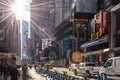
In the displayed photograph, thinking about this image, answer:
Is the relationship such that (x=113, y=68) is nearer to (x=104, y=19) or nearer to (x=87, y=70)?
(x=87, y=70)

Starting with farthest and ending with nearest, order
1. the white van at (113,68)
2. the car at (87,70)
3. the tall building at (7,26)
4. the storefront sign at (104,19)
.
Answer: the tall building at (7,26) < the storefront sign at (104,19) < the car at (87,70) < the white van at (113,68)

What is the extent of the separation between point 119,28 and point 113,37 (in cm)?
215

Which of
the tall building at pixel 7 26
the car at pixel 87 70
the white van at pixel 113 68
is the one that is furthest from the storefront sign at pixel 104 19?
the white van at pixel 113 68

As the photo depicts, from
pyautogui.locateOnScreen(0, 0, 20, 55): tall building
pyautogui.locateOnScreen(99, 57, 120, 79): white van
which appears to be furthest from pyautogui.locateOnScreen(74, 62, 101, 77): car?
pyautogui.locateOnScreen(0, 0, 20, 55): tall building

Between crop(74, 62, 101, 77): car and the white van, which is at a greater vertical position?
the white van

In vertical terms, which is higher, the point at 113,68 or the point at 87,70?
the point at 113,68

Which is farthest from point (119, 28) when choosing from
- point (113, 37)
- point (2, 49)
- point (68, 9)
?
point (68, 9)

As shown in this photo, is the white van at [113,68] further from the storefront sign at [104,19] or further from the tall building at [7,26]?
the storefront sign at [104,19]

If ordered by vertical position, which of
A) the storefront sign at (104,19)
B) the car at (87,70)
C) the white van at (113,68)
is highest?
the storefront sign at (104,19)

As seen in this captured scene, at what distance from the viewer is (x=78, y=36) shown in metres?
101

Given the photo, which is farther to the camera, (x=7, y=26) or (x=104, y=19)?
(x=7, y=26)

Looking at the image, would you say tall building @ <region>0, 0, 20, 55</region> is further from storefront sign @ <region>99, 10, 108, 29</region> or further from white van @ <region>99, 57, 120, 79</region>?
white van @ <region>99, 57, 120, 79</region>

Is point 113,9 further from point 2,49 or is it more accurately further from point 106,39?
point 2,49

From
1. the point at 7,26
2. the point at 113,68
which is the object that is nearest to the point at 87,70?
the point at 113,68
